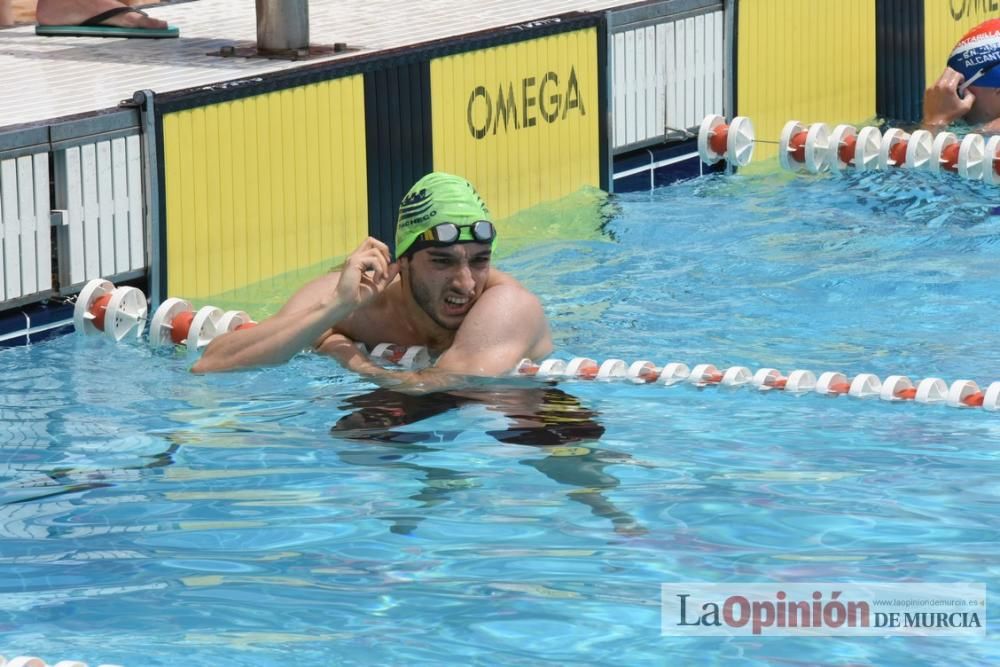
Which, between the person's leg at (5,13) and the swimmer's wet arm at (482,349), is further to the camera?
the person's leg at (5,13)

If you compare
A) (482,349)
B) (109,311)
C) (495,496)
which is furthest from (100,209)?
(495,496)

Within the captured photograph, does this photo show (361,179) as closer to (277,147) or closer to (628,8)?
(277,147)

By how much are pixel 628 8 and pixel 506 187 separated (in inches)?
41.7

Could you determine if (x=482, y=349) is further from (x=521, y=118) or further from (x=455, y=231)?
(x=521, y=118)

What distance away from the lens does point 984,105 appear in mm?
8547

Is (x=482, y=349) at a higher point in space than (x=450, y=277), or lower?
lower

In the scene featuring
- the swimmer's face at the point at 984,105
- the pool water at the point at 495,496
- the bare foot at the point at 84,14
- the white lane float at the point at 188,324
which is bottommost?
the pool water at the point at 495,496

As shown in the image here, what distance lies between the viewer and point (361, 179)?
6645 mm

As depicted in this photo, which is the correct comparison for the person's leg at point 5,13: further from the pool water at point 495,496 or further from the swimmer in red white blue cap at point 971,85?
the swimmer in red white blue cap at point 971,85

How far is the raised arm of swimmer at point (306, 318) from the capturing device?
4.57 m

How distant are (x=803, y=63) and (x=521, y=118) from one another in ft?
7.19

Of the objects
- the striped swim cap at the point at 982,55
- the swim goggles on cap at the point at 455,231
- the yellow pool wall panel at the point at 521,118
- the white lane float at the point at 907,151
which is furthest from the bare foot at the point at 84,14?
the striped swim cap at the point at 982,55

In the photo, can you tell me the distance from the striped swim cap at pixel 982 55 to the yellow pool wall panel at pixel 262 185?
3236 millimetres

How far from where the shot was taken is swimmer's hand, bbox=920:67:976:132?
27.8ft
